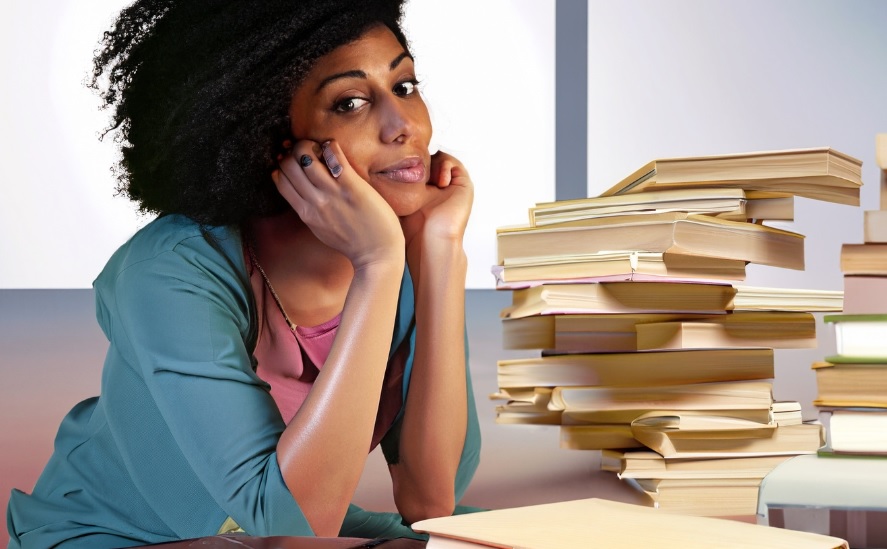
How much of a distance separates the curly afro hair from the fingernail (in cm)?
5

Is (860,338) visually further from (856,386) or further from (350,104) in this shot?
(350,104)

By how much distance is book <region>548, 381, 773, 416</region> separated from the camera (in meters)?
1.45

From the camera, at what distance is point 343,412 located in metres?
1.04

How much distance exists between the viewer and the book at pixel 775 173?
1244 millimetres

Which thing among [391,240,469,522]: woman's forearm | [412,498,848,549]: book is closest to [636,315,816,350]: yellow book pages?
[391,240,469,522]: woman's forearm

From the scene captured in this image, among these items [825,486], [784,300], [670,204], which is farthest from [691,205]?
[825,486]

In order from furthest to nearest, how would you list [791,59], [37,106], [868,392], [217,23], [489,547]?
[791,59]
[37,106]
[217,23]
[868,392]
[489,547]

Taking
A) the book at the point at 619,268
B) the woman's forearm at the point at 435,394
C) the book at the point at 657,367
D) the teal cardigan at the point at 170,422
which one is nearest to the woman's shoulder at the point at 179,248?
the teal cardigan at the point at 170,422

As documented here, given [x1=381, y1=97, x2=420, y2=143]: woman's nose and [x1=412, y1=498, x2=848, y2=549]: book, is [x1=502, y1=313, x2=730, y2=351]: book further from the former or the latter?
[x1=412, y1=498, x2=848, y2=549]: book

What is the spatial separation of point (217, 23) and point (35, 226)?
17.8 inches

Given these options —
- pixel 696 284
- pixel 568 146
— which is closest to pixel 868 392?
pixel 696 284

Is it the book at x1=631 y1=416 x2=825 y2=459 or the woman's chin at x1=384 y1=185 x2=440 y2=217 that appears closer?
the woman's chin at x1=384 y1=185 x2=440 y2=217

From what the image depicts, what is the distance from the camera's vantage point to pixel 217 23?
3.67 feet

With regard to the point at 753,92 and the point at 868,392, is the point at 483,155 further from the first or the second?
the point at 753,92
